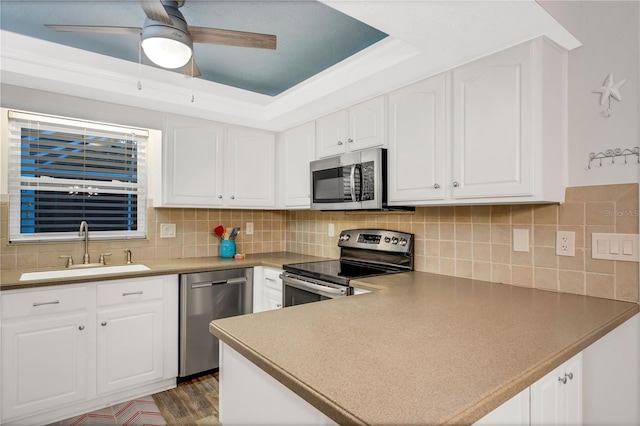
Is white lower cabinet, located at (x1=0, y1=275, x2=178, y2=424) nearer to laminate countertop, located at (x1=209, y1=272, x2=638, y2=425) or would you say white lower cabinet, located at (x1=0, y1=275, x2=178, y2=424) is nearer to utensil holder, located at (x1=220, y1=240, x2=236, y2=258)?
utensil holder, located at (x1=220, y1=240, x2=236, y2=258)

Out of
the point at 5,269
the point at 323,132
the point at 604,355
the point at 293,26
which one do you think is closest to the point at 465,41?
the point at 293,26

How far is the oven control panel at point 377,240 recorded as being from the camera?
7.97 feet

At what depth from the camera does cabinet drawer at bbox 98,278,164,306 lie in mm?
2256

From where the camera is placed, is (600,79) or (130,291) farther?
(130,291)

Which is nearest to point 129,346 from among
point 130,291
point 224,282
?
point 130,291

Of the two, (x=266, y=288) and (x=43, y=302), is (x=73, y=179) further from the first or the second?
(x=266, y=288)

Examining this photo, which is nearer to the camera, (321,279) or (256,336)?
(256,336)

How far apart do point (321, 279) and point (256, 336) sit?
115 centimetres

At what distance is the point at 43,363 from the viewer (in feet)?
6.74

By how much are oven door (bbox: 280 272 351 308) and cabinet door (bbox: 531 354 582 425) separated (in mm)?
1068

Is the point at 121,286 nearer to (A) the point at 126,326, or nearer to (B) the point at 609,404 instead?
(A) the point at 126,326

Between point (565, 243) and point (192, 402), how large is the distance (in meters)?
2.41

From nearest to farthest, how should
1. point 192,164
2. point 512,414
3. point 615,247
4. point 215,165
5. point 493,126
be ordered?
point 512,414
point 615,247
point 493,126
point 192,164
point 215,165

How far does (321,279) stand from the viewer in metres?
2.25
